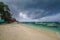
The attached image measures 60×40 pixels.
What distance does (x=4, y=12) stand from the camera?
→ 295 centimetres

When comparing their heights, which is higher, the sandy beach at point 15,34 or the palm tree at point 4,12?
the palm tree at point 4,12

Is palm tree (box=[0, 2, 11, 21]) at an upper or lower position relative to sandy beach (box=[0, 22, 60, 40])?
upper

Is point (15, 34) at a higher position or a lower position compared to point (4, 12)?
lower

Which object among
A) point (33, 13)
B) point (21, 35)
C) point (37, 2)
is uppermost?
point (37, 2)

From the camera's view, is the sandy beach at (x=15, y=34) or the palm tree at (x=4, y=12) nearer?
the sandy beach at (x=15, y=34)

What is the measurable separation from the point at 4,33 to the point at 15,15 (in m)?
0.38

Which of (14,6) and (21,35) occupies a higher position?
(14,6)

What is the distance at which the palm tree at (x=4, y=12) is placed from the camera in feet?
9.42

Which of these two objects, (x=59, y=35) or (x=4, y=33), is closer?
(x=4, y=33)

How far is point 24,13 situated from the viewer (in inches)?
109

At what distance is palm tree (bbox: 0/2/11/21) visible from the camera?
9.42ft

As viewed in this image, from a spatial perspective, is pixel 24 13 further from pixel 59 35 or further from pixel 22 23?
pixel 59 35

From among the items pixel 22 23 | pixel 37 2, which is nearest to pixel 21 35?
pixel 22 23

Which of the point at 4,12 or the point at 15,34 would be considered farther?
the point at 4,12
